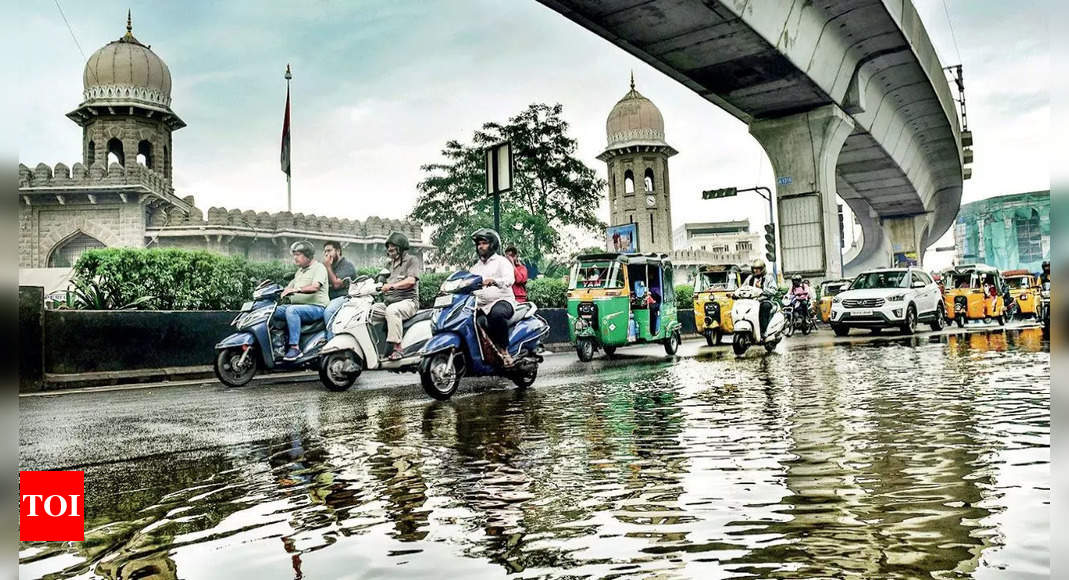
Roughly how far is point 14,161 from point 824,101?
24.3 meters

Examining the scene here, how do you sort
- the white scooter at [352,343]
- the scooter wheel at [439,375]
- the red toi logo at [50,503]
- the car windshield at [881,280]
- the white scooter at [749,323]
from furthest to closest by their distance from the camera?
1. the car windshield at [881,280]
2. the white scooter at [749,323]
3. the white scooter at [352,343]
4. the scooter wheel at [439,375]
5. the red toi logo at [50,503]

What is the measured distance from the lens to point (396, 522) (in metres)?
2.77

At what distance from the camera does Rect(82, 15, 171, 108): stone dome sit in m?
43.0

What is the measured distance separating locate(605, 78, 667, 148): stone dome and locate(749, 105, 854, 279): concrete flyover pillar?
1719 inches

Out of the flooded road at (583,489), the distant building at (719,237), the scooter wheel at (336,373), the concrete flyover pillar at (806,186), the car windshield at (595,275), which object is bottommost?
the flooded road at (583,489)

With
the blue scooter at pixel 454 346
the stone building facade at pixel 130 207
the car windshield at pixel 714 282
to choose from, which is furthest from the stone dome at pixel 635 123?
the blue scooter at pixel 454 346

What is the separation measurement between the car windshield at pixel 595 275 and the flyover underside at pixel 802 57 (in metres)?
5.44

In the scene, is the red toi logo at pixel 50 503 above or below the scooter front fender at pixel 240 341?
below

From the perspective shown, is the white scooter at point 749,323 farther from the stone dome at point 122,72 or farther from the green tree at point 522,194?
the stone dome at point 122,72

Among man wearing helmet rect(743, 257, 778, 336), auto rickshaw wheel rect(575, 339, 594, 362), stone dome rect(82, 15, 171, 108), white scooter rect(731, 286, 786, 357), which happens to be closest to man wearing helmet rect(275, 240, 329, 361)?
Answer: auto rickshaw wheel rect(575, 339, 594, 362)

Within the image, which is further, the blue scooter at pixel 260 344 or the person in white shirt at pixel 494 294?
the blue scooter at pixel 260 344

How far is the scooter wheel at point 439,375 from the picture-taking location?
753cm

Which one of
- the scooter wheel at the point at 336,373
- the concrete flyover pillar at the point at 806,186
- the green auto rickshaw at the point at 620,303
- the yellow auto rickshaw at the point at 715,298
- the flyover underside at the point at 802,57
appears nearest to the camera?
the scooter wheel at the point at 336,373

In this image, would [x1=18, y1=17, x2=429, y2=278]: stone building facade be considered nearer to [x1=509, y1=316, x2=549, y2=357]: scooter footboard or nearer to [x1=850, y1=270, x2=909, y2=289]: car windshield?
[x1=850, y1=270, x2=909, y2=289]: car windshield
